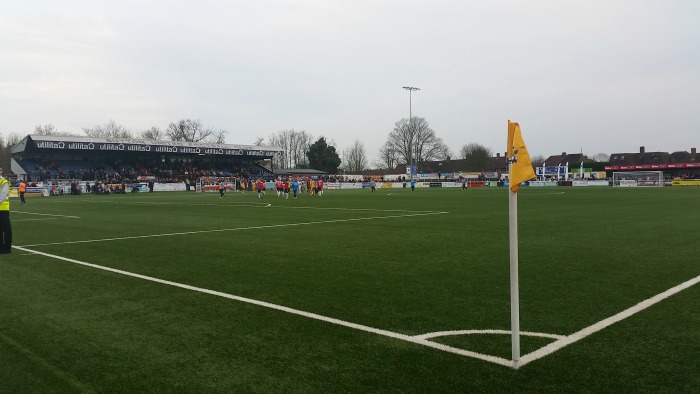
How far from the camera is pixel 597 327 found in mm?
5086

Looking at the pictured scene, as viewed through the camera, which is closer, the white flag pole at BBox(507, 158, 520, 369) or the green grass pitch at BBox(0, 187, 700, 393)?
the green grass pitch at BBox(0, 187, 700, 393)

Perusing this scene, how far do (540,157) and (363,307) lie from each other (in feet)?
481

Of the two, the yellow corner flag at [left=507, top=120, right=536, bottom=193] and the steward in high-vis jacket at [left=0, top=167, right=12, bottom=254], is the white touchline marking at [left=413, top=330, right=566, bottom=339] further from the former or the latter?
the steward in high-vis jacket at [left=0, top=167, right=12, bottom=254]

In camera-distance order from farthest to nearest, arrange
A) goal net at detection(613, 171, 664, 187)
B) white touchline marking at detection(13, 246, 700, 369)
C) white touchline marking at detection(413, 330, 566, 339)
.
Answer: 1. goal net at detection(613, 171, 664, 187)
2. white touchline marking at detection(413, 330, 566, 339)
3. white touchline marking at detection(13, 246, 700, 369)

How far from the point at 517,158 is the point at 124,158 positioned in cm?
7857

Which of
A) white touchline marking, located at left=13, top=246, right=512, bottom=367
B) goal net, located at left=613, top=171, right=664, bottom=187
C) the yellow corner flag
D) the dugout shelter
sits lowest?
goal net, located at left=613, top=171, right=664, bottom=187

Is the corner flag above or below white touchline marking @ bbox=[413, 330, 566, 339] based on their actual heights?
above

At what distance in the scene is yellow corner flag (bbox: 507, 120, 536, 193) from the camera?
409cm

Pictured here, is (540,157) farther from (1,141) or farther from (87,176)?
(1,141)

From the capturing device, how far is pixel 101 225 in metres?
17.9

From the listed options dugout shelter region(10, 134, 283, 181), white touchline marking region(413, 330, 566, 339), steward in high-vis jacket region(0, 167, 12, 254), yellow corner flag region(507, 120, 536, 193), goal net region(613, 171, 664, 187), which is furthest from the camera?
goal net region(613, 171, 664, 187)

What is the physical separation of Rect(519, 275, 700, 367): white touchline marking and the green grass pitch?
0.24 feet

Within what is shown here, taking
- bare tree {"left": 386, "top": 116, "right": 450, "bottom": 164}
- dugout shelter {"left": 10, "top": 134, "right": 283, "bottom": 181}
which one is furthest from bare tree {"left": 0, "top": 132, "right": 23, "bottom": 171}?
bare tree {"left": 386, "top": 116, "right": 450, "bottom": 164}

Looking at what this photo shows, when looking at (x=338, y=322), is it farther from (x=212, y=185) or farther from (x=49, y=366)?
(x=212, y=185)
